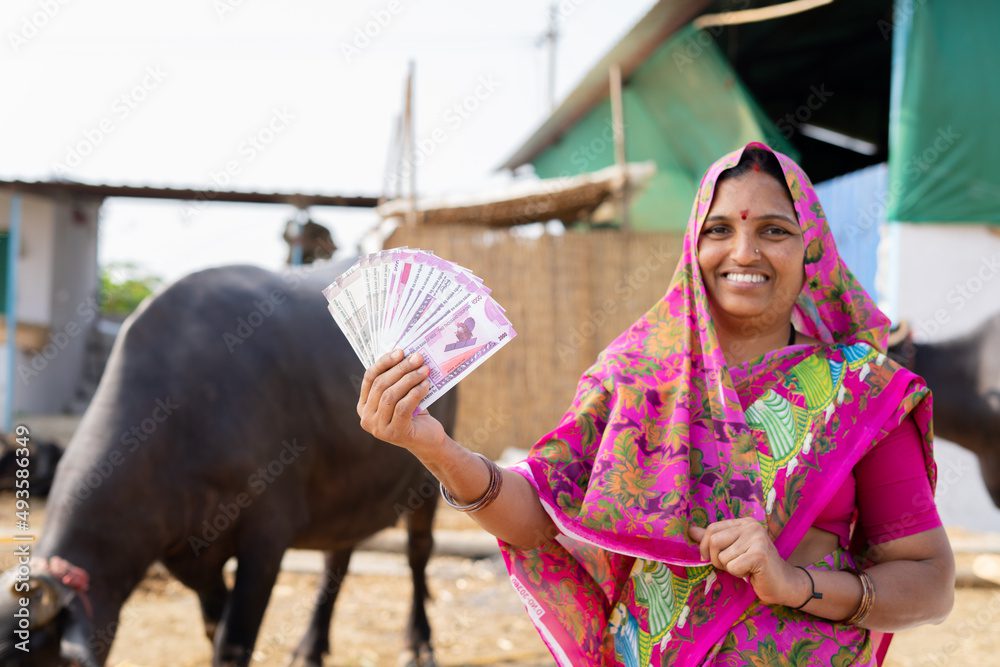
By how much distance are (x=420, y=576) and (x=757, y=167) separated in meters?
3.82

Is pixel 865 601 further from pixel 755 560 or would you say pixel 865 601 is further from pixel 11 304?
pixel 11 304

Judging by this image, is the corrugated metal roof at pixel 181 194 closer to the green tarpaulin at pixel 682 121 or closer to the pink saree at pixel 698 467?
the green tarpaulin at pixel 682 121

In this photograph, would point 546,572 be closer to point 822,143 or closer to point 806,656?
point 806,656

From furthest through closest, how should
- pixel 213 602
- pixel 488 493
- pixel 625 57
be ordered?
1. pixel 625 57
2. pixel 213 602
3. pixel 488 493

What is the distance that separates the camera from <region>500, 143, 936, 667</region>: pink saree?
155 centimetres

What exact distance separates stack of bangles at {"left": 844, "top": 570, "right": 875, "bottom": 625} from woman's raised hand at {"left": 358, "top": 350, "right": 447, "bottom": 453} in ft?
2.98

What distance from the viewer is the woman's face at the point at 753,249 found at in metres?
1.69

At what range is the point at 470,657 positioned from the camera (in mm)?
4605

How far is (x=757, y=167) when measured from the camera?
1736 mm

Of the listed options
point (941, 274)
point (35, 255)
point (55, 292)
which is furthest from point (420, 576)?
point (55, 292)

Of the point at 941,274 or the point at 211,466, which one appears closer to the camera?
the point at 211,466

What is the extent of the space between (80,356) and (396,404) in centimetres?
1573

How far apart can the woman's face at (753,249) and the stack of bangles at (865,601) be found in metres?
0.57

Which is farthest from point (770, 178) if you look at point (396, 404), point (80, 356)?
point (80, 356)
